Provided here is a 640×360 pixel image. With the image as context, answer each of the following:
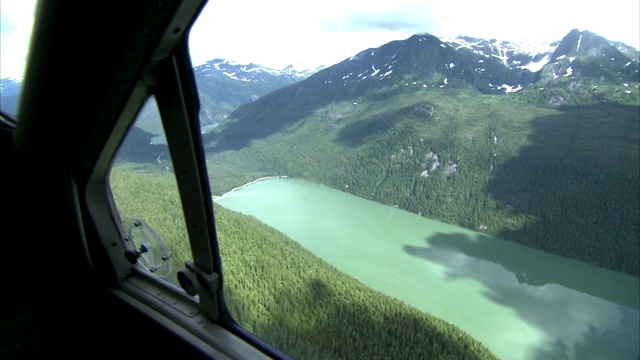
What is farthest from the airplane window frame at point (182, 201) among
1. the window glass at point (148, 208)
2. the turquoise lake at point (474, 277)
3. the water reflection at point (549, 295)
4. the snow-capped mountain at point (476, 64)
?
the snow-capped mountain at point (476, 64)

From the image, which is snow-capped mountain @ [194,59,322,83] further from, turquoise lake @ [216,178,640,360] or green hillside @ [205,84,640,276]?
turquoise lake @ [216,178,640,360]

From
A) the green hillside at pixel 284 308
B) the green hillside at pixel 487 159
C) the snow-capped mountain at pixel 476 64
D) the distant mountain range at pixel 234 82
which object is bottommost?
the distant mountain range at pixel 234 82

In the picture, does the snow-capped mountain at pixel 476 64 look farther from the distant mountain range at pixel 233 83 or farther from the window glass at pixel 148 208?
the window glass at pixel 148 208

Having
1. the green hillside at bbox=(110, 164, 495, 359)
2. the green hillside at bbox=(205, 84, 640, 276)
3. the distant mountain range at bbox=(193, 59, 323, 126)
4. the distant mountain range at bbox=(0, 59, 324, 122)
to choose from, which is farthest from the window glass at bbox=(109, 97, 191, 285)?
the distant mountain range at bbox=(193, 59, 323, 126)

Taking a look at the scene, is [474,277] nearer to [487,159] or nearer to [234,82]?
[487,159]

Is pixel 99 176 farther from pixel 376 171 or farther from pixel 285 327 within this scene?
pixel 376 171

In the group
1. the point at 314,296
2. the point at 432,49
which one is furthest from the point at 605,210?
the point at 432,49
